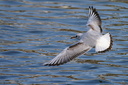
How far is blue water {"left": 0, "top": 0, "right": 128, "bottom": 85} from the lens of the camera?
9.71m

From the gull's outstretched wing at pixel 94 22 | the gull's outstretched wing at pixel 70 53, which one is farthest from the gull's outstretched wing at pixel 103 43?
the gull's outstretched wing at pixel 94 22

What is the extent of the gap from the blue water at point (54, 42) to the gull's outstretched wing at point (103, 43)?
44.7 inches

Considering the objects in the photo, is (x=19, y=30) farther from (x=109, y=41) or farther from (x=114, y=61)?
(x=109, y=41)

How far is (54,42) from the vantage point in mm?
11969

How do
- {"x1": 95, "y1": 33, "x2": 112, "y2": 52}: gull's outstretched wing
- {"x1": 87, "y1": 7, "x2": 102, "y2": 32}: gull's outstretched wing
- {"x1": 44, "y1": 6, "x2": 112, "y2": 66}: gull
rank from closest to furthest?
{"x1": 95, "y1": 33, "x2": 112, "y2": 52}: gull's outstretched wing, {"x1": 44, "y1": 6, "x2": 112, "y2": 66}: gull, {"x1": 87, "y1": 7, "x2": 102, "y2": 32}: gull's outstretched wing

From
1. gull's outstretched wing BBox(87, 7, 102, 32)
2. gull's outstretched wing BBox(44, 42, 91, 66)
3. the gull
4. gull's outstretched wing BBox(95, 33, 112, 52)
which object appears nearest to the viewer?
gull's outstretched wing BBox(95, 33, 112, 52)

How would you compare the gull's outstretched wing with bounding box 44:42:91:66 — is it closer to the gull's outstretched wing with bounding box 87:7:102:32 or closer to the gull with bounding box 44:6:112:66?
the gull with bounding box 44:6:112:66

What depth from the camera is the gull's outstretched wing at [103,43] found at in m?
8.49

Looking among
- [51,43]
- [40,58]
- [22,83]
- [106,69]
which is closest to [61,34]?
[51,43]

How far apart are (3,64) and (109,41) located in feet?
9.52

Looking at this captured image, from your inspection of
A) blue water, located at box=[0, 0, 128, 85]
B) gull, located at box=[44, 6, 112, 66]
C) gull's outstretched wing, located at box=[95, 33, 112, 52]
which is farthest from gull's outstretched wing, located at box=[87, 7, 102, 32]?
blue water, located at box=[0, 0, 128, 85]

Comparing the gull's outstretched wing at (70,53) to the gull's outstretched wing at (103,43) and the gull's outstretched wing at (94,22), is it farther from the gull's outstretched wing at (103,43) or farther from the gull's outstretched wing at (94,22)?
the gull's outstretched wing at (94,22)

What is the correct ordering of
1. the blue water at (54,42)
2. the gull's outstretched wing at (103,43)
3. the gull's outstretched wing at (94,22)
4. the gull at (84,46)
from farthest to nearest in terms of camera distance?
the blue water at (54,42)
the gull's outstretched wing at (94,22)
the gull at (84,46)
the gull's outstretched wing at (103,43)

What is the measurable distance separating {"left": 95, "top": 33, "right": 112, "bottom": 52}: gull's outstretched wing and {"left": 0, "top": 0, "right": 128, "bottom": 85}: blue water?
1.14 metres
